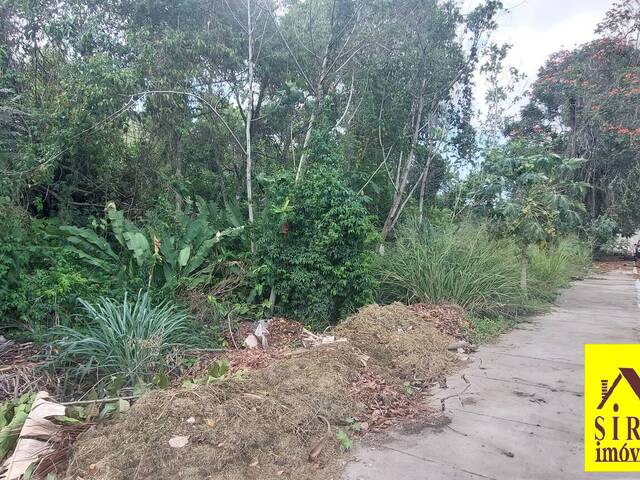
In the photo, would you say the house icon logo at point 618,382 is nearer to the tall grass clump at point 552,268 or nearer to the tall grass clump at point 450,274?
the tall grass clump at point 450,274

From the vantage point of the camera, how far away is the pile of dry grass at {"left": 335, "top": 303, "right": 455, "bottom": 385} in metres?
4.68

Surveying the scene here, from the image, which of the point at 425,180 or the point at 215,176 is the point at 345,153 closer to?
the point at 425,180

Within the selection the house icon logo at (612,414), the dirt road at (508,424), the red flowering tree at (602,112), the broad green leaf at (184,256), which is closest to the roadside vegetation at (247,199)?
the broad green leaf at (184,256)

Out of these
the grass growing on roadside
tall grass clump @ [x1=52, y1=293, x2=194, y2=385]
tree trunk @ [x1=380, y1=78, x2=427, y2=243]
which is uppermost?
tree trunk @ [x1=380, y1=78, x2=427, y2=243]

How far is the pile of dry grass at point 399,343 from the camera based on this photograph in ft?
15.4

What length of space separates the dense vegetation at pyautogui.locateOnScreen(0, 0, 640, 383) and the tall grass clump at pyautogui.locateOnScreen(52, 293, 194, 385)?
22 millimetres

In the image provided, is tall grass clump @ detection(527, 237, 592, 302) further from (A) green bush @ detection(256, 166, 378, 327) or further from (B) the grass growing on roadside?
(A) green bush @ detection(256, 166, 378, 327)

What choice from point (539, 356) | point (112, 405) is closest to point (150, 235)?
point (112, 405)

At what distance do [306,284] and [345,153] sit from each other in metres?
3.69

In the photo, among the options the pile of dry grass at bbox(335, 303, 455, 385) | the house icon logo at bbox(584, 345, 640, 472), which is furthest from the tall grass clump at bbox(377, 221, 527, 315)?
the house icon logo at bbox(584, 345, 640, 472)

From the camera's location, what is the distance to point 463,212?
387 inches

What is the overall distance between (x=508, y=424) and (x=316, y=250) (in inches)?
128

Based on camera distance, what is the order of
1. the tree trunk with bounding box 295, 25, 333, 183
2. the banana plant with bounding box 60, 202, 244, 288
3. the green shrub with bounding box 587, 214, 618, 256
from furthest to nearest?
1. the green shrub with bounding box 587, 214, 618, 256
2. the tree trunk with bounding box 295, 25, 333, 183
3. the banana plant with bounding box 60, 202, 244, 288

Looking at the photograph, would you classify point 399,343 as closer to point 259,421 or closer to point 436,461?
point 436,461
